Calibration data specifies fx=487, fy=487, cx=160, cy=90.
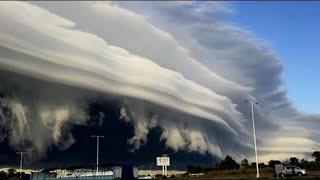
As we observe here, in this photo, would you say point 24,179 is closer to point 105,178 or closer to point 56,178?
point 56,178

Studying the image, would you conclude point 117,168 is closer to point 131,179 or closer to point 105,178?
point 105,178

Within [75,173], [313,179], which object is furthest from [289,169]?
[75,173]

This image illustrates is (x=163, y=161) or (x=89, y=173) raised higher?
(x=163, y=161)

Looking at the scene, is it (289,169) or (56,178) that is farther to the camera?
(56,178)

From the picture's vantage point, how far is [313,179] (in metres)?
74.1

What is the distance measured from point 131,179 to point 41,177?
35.4 m

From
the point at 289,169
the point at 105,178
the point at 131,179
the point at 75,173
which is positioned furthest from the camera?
the point at 75,173

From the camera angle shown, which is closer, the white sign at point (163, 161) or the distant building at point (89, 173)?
the distant building at point (89, 173)

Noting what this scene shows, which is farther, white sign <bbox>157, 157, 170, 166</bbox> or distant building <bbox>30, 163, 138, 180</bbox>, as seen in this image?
white sign <bbox>157, 157, 170, 166</bbox>

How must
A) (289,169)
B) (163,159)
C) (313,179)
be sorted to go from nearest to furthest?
(313,179), (289,169), (163,159)

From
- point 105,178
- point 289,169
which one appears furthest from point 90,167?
point 289,169

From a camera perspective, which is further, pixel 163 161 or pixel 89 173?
pixel 163 161

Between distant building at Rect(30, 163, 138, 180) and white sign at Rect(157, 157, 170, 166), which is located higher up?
white sign at Rect(157, 157, 170, 166)

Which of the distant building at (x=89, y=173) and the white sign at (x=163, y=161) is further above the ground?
the white sign at (x=163, y=161)
